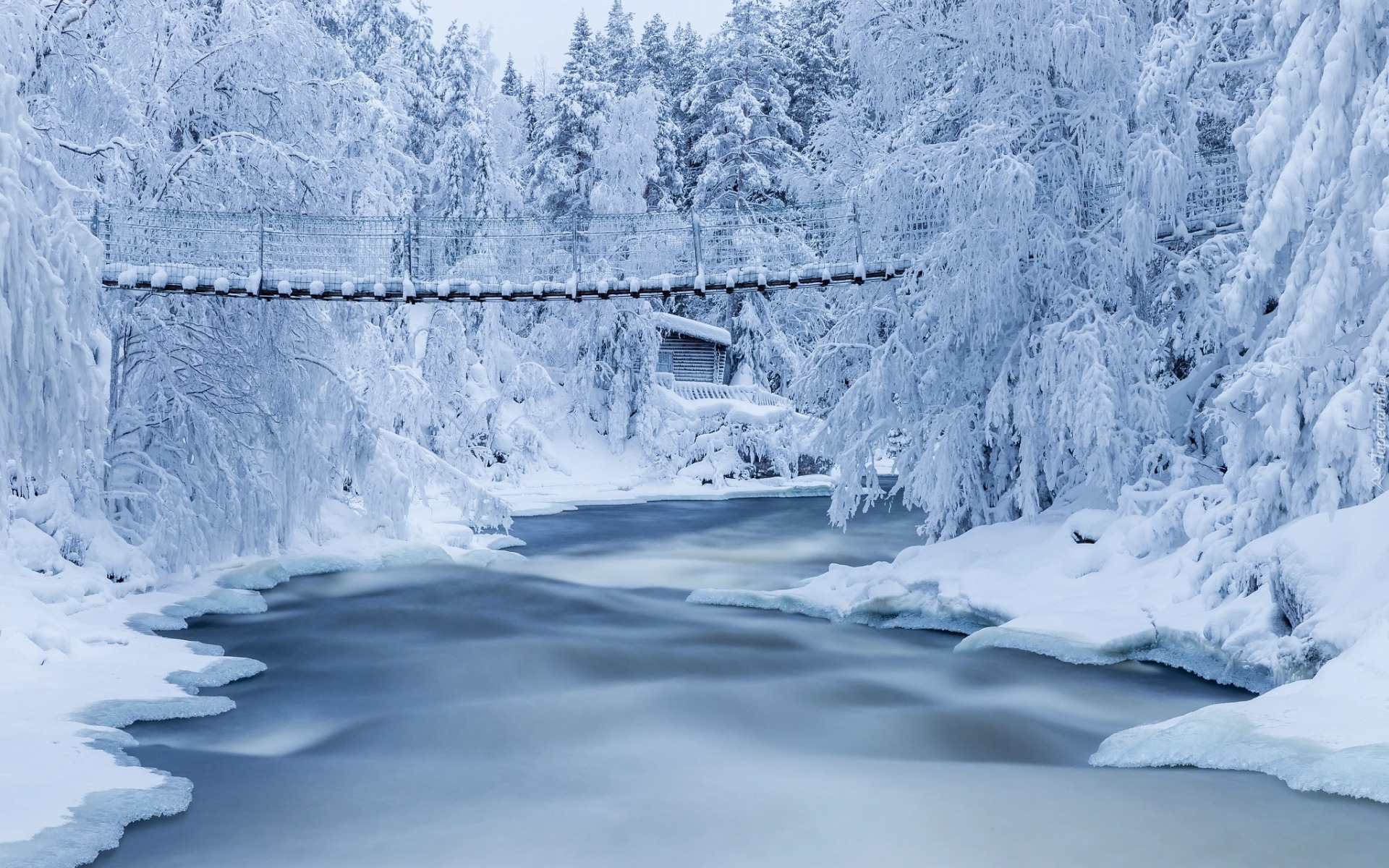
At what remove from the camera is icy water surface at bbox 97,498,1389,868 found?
256 inches

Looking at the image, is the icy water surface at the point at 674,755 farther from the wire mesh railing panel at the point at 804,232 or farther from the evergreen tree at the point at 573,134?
the evergreen tree at the point at 573,134

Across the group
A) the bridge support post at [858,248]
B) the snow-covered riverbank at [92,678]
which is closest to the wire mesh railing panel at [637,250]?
the bridge support post at [858,248]

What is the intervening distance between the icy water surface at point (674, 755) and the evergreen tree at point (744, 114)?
76.3 ft

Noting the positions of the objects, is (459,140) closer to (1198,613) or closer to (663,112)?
(663,112)

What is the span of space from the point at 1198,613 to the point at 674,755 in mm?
5119

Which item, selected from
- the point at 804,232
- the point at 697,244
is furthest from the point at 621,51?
the point at 697,244

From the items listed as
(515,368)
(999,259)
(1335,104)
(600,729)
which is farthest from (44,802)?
(515,368)

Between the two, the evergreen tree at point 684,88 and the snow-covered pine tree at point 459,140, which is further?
the evergreen tree at point 684,88

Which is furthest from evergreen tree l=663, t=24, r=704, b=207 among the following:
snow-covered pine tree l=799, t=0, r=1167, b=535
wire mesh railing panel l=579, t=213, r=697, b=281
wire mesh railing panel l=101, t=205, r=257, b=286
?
wire mesh railing panel l=101, t=205, r=257, b=286

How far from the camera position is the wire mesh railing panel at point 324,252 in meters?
13.5

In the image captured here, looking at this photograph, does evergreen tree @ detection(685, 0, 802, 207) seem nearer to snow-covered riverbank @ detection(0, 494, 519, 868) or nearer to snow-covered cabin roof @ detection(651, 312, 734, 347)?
snow-covered cabin roof @ detection(651, 312, 734, 347)

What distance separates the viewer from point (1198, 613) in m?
10.6

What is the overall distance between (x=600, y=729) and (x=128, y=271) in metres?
7.24

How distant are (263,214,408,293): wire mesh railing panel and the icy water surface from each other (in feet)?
12.5
